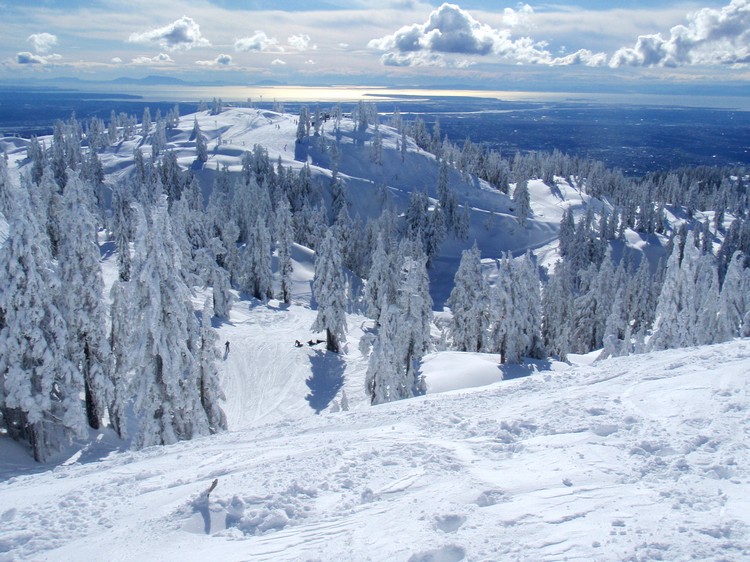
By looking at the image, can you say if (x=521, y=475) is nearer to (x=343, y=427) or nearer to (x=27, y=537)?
(x=343, y=427)

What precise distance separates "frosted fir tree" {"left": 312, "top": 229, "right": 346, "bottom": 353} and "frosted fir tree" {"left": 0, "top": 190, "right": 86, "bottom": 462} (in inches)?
867

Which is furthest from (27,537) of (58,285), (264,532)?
(58,285)

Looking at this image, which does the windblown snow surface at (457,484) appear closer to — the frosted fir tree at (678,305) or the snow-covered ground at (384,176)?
the frosted fir tree at (678,305)

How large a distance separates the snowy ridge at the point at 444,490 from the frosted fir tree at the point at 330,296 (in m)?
27.7

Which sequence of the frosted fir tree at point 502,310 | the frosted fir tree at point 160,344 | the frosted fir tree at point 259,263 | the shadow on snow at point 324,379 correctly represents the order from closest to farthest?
the frosted fir tree at point 160,344
the shadow on snow at point 324,379
the frosted fir tree at point 502,310
the frosted fir tree at point 259,263

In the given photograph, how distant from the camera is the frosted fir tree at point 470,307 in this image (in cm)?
4300

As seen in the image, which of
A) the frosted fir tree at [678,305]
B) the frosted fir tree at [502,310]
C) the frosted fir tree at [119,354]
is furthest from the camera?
the frosted fir tree at [502,310]

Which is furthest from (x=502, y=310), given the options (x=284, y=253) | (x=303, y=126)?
(x=303, y=126)

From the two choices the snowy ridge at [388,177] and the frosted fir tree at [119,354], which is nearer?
the frosted fir tree at [119,354]

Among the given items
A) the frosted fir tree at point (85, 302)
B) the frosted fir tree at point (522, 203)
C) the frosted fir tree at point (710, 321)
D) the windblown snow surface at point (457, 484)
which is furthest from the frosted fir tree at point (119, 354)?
the frosted fir tree at point (522, 203)

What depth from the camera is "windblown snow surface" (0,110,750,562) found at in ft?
26.2

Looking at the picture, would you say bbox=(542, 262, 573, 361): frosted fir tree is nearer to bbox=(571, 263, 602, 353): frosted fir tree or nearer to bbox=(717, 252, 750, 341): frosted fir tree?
bbox=(571, 263, 602, 353): frosted fir tree

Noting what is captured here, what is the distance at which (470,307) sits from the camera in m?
49.9

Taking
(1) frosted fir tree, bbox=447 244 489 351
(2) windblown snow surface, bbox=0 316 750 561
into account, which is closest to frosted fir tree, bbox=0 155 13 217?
(2) windblown snow surface, bbox=0 316 750 561
